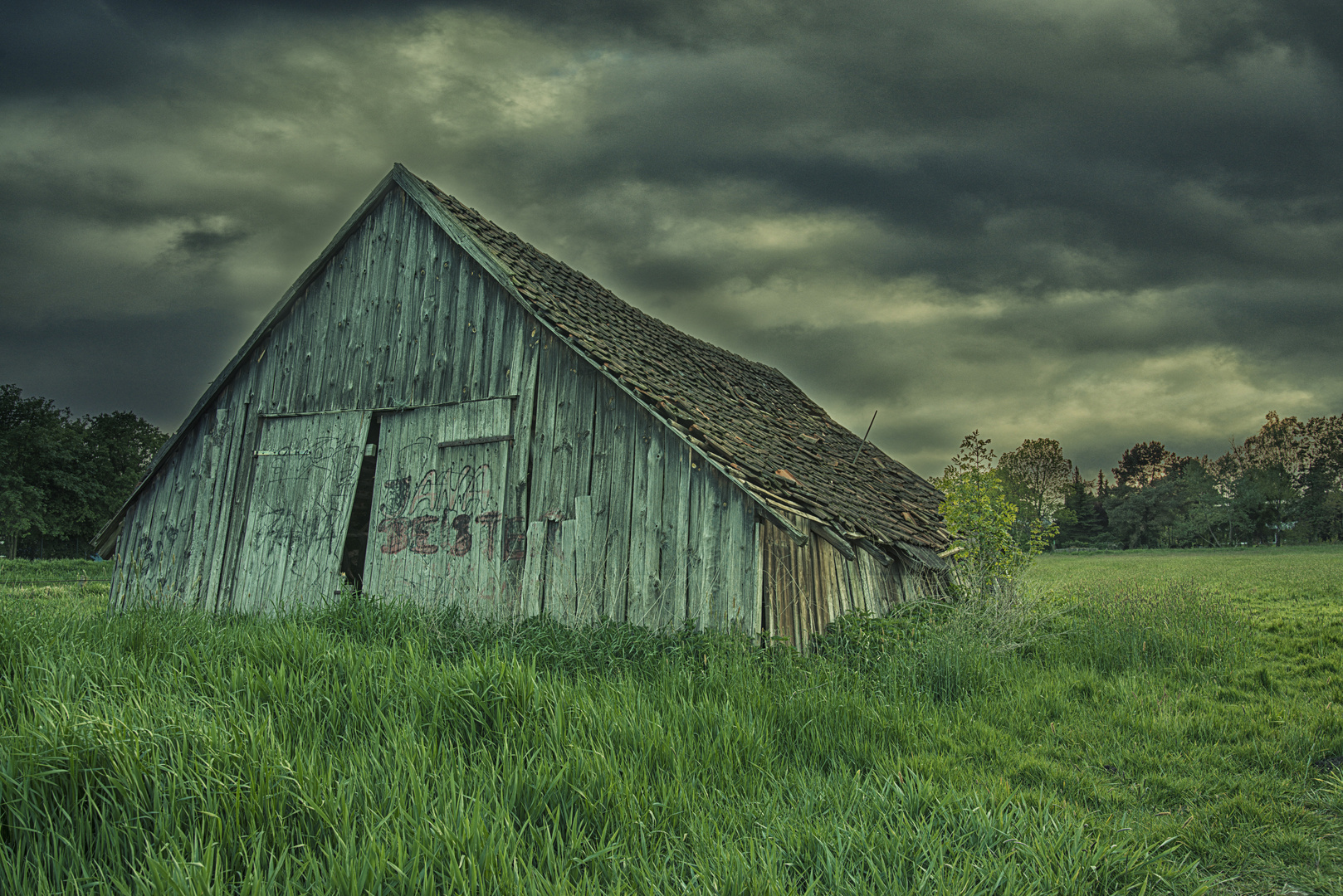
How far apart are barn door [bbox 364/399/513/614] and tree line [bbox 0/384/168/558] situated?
42.9m

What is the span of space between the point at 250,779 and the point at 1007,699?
5.51 metres

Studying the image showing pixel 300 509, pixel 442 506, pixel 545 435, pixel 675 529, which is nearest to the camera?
pixel 675 529

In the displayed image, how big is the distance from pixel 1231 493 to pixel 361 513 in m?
78.6

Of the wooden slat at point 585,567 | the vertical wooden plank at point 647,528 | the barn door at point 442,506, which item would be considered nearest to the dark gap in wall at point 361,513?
the barn door at point 442,506

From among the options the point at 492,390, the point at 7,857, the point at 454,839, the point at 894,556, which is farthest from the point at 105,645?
the point at 894,556

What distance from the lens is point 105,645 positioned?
4.43 meters

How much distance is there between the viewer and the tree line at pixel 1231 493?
5881 centimetres

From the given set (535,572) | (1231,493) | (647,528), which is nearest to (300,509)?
(535,572)

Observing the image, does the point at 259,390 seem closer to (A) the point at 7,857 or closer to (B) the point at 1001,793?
(A) the point at 7,857

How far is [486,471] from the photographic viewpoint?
29.1 feet

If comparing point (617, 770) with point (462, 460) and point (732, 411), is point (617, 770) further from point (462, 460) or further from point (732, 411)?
point (732, 411)

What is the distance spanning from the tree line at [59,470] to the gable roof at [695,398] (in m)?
42.6

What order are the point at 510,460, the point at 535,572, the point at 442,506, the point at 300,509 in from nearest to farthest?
the point at 535,572 < the point at 510,460 < the point at 442,506 < the point at 300,509

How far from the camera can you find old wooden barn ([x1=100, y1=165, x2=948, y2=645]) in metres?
7.50
